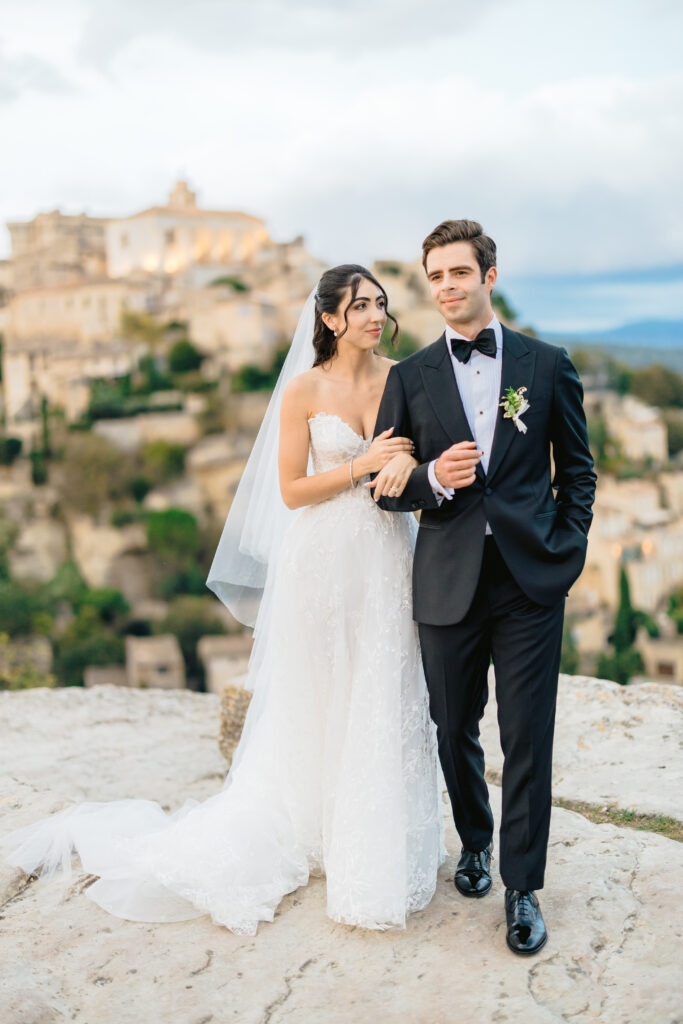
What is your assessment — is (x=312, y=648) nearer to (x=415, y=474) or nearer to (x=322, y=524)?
(x=322, y=524)

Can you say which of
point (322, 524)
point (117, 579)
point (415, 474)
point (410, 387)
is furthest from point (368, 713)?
point (117, 579)

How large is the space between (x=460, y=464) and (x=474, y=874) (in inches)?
47.5

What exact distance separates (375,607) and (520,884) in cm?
81

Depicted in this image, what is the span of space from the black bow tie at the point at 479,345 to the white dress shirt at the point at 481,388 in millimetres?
23

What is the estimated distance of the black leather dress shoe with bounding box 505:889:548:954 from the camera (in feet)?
7.57

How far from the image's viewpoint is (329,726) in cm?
275

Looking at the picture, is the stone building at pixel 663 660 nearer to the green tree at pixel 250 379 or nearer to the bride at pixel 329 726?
the green tree at pixel 250 379

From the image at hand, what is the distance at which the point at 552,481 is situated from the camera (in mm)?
2463

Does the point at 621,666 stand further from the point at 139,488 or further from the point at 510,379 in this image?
the point at 510,379

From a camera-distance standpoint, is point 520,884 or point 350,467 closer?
point 520,884

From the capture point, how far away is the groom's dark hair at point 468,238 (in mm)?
2334

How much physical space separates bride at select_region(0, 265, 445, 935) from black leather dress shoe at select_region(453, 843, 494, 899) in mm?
77

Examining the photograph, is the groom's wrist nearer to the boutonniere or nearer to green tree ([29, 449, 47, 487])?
the boutonniere

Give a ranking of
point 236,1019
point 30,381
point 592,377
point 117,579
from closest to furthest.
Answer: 1. point 236,1019
2. point 117,579
3. point 30,381
4. point 592,377
